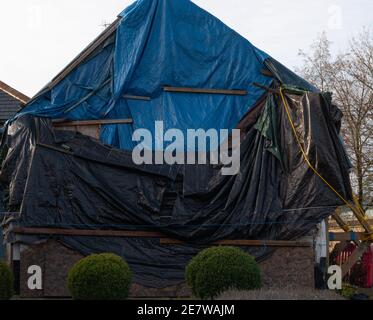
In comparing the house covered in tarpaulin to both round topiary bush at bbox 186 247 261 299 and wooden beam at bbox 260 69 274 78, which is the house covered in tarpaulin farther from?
round topiary bush at bbox 186 247 261 299

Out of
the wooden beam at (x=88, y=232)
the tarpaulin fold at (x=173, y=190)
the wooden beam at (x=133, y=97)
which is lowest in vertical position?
the wooden beam at (x=88, y=232)

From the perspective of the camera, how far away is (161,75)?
14938 mm

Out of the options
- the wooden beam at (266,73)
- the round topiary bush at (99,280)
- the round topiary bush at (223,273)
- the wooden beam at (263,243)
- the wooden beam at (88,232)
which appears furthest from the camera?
the wooden beam at (266,73)

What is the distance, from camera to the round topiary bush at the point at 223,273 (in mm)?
11203

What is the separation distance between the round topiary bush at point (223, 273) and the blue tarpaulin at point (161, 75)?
157 inches

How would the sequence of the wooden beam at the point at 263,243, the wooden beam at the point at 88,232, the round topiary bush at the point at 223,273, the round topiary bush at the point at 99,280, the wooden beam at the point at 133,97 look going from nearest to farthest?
1. the round topiary bush at the point at 223,273
2. the round topiary bush at the point at 99,280
3. the wooden beam at the point at 88,232
4. the wooden beam at the point at 263,243
5. the wooden beam at the point at 133,97

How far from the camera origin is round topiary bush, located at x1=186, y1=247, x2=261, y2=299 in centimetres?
1120

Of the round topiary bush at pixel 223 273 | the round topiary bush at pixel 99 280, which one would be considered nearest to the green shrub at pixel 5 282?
the round topiary bush at pixel 99 280

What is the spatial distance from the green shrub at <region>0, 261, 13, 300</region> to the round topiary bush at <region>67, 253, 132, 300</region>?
3.41ft

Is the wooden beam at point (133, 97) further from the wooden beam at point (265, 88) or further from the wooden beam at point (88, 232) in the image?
the wooden beam at point (88, 232)

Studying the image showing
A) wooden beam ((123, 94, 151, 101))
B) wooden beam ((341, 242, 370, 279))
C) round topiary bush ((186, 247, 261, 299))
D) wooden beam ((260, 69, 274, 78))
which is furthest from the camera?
wooden beam ((260, 69, 274, 78))

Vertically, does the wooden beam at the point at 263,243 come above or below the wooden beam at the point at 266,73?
below

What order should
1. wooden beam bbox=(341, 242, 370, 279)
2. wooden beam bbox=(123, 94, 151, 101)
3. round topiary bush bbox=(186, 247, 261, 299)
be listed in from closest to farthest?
round topiary bush bbox=(186, 247, 261, 299) → wooden beam bbox=(123, 94, 151, 101) → wooden beam bbox=(341, 242, 370, 279)

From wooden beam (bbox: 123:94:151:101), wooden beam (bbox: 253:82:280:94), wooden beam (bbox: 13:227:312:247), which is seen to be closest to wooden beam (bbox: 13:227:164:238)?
wooden beam (bbox: 13:227:312:247)
